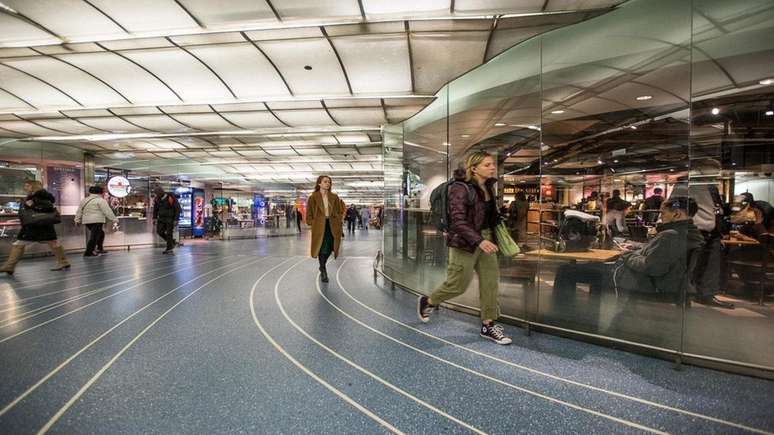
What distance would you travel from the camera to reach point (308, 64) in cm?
536

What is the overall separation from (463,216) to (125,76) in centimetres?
649

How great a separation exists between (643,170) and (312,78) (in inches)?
199

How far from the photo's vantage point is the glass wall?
2859 millimetres

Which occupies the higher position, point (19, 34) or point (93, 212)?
point (19, 34)

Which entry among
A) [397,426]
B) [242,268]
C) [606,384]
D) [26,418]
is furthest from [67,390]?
[242,268]

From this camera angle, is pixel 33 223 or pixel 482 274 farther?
pixel 33 223

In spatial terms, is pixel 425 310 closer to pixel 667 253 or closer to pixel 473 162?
pixel 473 162

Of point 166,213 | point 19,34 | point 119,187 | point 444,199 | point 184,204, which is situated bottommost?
point 166,213

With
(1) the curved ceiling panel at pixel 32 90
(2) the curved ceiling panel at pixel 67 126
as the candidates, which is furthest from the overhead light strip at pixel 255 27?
(2) the curved ceiling panel at pixel 67 126

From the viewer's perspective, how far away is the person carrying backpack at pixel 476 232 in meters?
3.01

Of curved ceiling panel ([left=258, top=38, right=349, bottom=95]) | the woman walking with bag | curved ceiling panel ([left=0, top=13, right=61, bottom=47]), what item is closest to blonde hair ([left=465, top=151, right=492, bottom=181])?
curved ceiling panel ([left=258, top=38, right=349, bottom=95])

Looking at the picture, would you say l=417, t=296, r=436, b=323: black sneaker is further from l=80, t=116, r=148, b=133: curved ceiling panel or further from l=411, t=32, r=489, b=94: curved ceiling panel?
l=80, t=116, r=148, b=133: curved ceiling panel

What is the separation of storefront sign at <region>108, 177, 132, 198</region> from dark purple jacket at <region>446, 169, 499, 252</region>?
1329 cm

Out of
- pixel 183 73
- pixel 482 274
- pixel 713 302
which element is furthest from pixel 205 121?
pixel 713 302
